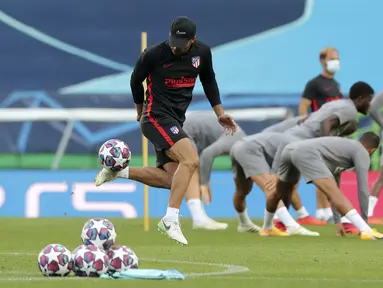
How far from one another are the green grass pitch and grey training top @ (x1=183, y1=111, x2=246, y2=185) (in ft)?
3.16

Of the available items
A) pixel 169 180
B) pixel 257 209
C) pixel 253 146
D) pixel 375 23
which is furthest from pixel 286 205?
pixel 375 23

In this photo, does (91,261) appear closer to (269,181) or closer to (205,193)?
(269,181)

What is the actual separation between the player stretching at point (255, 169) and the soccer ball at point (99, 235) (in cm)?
546

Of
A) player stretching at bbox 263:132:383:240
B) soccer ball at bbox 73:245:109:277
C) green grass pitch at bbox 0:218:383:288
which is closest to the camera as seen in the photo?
green grass pitch at bbox 0:218:383:288

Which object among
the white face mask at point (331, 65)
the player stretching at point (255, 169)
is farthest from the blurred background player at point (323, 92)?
the player stretching at point (255, 169)

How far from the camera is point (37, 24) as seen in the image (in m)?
20.6

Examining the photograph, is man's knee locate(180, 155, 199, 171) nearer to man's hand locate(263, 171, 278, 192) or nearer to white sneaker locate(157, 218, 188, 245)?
white sneaker locate(157, 218, 188, 245)

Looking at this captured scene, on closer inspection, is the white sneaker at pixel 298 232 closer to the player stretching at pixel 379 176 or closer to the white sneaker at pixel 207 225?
the white sneaker at pixel 207 225

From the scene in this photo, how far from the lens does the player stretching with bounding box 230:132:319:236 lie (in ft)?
42.7

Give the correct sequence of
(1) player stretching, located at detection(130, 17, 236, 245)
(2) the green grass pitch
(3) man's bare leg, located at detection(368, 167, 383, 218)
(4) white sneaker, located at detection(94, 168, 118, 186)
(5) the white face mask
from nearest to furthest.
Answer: (2) the green grass pitch < (1) player stretching, located at detection(130, 17, 236, 245) < (4) white sneaker, located at detection(94, 168, 118, 186) < (3) man's bare leg, located at detection(368, 167, 383, 218) < (5) the white face mask

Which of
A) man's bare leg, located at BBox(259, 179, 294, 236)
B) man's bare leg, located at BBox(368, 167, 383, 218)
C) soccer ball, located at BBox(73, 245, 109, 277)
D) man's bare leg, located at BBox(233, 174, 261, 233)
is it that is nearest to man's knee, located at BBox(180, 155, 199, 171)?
man's bare leg, located at BBox(259, 179, 294, 236)

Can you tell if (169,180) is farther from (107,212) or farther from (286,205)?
(107,212)

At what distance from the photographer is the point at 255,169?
43.8 ft

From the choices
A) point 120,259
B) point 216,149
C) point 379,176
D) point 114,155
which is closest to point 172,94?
point 114,155
